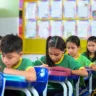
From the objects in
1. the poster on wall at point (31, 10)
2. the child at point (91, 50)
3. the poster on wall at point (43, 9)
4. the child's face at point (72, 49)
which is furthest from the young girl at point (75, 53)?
the poster on wall at point (31, 10)

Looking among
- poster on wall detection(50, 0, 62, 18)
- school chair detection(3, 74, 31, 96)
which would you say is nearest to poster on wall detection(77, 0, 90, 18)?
poster on wall detection(50, 0, 62, 18)

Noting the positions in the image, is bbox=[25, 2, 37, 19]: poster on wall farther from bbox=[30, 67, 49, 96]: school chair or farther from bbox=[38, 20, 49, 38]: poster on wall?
bbox=[30, 67, 49, 96]: school chair

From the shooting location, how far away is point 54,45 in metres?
2.53

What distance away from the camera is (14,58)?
6.17 ft

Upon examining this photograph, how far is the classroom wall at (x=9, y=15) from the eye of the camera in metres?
4.29

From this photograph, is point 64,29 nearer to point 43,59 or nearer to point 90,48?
point 90,48

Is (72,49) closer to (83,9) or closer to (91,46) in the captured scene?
(91,46)

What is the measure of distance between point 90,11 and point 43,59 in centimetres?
167

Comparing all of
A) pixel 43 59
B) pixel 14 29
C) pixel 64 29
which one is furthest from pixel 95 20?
pixel 43 59

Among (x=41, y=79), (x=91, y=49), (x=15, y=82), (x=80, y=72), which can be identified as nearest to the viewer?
(x=15, y=82)


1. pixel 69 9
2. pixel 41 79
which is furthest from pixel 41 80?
pixel 69 9

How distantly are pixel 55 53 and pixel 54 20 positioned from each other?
1.81m

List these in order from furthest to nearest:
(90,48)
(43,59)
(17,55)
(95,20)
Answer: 1. (95,20)
2. (90,48)
3. (43,59)
4. (17,55)

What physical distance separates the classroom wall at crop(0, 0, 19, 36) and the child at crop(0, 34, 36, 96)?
2.35 m
